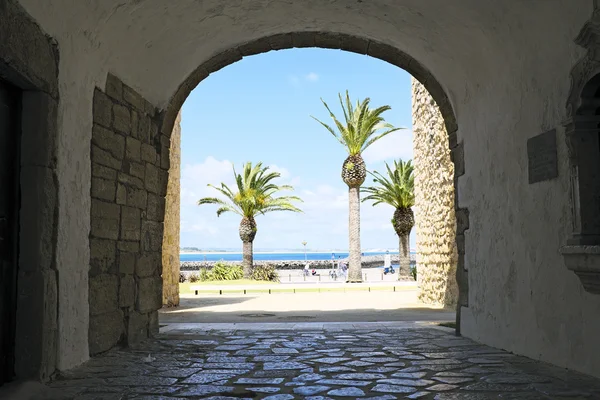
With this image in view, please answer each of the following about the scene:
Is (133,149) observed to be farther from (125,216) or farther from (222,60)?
(222,60)

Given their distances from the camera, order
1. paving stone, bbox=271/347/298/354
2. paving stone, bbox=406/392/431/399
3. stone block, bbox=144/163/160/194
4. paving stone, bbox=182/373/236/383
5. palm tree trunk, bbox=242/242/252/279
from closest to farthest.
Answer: paving stone, bbox=406/392/431/399
paving stone, bbox=182/373/236/383
paving stone, bbox=271/347/298/354
stone block, bbox=144/163/160/194
palm tree trunk, bbox=242/242/252/279

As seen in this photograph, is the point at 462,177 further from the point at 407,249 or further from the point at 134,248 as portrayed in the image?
the point at 407,249

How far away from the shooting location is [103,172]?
16.8 ft

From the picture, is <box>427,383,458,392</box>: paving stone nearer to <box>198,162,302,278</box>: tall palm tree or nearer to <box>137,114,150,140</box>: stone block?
<box>137,114,150,140</box>: stone block

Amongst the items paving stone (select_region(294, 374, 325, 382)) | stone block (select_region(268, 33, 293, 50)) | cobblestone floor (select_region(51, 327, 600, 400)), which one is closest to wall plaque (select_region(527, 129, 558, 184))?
cobblestone floor (select_region(51, 327, 600, 400))

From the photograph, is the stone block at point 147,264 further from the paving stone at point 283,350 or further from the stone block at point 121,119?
the paving stone at point 283,350

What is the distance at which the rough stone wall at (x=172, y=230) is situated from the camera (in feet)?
38.4

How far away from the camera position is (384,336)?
633 centimetres

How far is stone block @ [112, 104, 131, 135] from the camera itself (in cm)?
539

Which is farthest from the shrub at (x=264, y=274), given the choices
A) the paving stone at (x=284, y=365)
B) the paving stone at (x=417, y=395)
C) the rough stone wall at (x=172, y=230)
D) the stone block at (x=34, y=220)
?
the paving stone at (x=417, y=395)

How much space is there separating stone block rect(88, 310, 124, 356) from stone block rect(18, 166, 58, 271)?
A: 99cm

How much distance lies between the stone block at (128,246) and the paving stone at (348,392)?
256 centimetres

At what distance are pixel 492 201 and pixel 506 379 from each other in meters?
1.95

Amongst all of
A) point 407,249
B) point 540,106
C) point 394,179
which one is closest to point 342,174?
point 394,179
